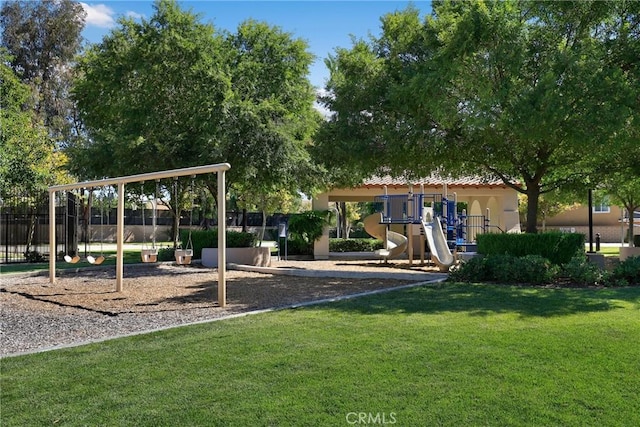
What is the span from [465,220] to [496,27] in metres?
13.2

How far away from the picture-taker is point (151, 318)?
28.8ft

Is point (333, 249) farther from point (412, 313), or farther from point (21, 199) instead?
point (412, 313)

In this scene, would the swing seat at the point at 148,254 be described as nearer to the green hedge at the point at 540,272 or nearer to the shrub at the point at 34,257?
the green hedge at the point at 540,272

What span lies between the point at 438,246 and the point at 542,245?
12.6ft

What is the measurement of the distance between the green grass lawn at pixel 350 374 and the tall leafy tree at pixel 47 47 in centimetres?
3258

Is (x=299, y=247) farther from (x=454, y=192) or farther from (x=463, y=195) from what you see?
(x=463, y=195)

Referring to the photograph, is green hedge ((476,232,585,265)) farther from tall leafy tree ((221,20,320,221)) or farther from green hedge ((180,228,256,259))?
green hedge ((180,228,256,259))

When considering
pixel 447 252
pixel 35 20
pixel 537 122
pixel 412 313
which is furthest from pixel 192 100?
pixel 35 20

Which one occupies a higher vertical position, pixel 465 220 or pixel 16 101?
pixel 16 101

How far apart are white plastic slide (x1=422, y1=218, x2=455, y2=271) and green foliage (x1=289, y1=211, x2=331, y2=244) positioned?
593 cm

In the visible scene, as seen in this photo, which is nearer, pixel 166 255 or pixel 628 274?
pixel 628 274

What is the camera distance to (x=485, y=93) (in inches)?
452

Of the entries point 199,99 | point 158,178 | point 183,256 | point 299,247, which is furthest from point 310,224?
point 158,178

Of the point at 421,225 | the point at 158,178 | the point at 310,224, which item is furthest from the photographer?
the point at 310,224
